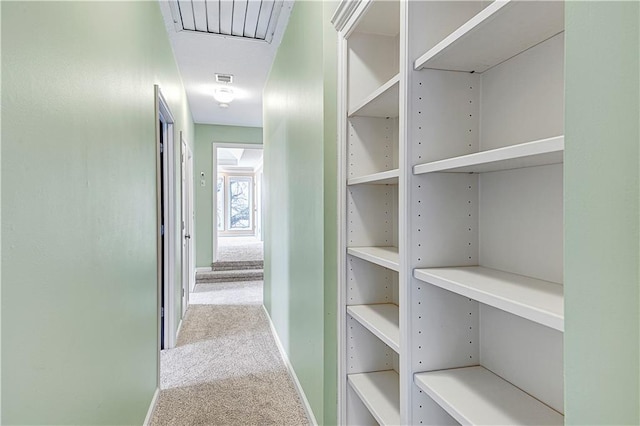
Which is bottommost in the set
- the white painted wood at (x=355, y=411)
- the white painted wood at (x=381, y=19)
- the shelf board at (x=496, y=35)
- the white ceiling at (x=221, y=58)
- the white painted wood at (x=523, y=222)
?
the white painted wood at (x=355, y=411)

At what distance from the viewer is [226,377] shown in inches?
105

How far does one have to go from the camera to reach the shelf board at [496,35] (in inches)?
28.9

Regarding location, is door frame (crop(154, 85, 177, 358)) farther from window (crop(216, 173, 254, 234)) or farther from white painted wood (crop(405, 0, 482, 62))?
window (crop(216, 173, 254, 234))

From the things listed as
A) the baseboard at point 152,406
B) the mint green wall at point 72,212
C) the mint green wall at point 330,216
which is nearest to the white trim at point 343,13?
the mint green wall at point 330,216

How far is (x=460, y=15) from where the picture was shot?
109 centimetres

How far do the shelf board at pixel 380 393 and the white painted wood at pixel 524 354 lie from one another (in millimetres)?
388

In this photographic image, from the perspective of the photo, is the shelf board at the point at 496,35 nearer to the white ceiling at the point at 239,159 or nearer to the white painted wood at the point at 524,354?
the white painted wood at the point at 524,354

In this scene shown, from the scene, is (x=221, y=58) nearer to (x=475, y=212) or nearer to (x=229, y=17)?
(x=229, y=17)

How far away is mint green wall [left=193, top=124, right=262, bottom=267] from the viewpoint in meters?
6.19

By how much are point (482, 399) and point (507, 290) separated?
323 millimetres

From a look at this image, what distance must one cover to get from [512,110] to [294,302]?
1975 mm

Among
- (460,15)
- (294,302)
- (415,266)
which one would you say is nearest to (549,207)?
(415,266)

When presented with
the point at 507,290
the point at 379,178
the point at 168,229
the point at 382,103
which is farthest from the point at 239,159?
the point at 507,290

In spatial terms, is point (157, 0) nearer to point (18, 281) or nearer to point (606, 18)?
point (18, 281)
